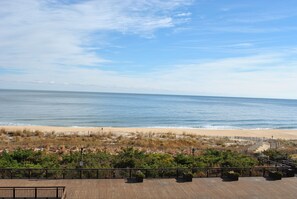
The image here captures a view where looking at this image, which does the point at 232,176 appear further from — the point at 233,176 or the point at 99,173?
the point at 99,173

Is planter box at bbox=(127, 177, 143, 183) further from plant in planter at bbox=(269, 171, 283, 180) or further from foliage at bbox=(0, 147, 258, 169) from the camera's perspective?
plant in planter at bbox=(269, 171, 283, 180)

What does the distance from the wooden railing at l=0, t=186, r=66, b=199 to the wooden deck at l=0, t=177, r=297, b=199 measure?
536 millimetres

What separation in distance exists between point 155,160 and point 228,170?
16.1ft

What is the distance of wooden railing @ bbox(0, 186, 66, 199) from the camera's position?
55.2 ft

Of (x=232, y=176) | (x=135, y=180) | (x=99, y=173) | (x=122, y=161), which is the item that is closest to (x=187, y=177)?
(x=232, y=176)

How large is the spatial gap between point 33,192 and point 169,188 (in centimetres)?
693

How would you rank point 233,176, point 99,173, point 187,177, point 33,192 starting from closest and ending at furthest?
point 33,192
point 187,177
point 99,173
point 233,176

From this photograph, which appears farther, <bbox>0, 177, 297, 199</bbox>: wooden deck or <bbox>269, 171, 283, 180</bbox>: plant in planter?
<bbox>269, 171, 283, 180</bbox>: plant in planter

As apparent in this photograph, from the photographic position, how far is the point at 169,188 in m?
18.8

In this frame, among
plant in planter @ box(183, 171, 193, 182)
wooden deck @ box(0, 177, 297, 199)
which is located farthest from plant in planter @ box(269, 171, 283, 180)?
plant in planter @ box(183, 171, 193, 182)

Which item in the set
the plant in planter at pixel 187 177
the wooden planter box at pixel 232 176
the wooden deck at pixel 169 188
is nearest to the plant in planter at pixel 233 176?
the wooden planter box at pixel 232 176

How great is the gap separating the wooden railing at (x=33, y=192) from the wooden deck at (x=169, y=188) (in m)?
0.54

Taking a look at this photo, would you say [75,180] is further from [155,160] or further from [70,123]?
[70,123]

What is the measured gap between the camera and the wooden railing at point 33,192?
16.8 m
